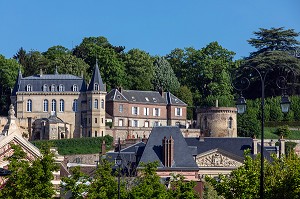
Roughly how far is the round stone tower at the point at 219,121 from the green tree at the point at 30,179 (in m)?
68.6

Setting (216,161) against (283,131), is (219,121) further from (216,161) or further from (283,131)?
(216,161)

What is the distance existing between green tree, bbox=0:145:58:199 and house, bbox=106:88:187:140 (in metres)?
68.2

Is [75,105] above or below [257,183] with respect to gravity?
above

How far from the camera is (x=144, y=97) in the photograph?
127m

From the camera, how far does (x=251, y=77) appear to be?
13100 centimetres

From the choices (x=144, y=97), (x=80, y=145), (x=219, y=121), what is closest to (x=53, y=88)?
(x=80, y=145)

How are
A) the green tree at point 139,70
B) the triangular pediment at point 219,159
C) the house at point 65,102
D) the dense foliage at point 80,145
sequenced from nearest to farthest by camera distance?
the triangular pediment at point 219,159, the dense foliage at point 80,145, the house at point 65,102, the green tree at point 139,70

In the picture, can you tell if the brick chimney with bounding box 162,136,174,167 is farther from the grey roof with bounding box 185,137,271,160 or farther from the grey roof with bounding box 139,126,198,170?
the grey roof with bounding box 185,137,271,160

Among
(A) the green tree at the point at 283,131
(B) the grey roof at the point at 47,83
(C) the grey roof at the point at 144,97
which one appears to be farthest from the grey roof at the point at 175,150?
(C) the grey roof at the point at 144,97

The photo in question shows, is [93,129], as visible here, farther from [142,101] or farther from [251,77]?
[251,77]

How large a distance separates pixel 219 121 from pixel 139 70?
19.3 m

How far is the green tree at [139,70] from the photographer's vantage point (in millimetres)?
136875

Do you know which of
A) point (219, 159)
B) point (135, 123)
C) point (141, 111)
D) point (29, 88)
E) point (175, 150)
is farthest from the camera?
point (141, 111)

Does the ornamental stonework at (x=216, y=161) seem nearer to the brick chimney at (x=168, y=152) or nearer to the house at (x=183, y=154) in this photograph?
the house at (x=183, y=154)
